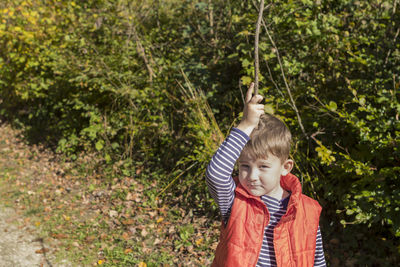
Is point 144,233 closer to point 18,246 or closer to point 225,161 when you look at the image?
point 18,246

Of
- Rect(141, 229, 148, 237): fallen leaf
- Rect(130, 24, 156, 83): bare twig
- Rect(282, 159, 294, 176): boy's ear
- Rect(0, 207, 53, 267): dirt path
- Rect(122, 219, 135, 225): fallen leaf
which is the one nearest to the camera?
Rect(282, 159, 294, 176): boy's ear

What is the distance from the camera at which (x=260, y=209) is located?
1.78 metres

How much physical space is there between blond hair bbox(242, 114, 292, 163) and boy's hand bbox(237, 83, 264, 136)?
0.27 ft

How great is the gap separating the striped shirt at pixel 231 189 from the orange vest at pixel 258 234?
5 cm

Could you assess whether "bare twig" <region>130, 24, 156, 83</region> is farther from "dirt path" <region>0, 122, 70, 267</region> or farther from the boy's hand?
the boy's hand

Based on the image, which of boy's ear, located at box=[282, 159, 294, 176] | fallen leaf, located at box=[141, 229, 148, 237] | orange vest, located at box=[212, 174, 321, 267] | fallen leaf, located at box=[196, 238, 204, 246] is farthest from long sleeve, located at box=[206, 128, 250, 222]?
fallen leaf, located at box=[141, 229, 148, 237]

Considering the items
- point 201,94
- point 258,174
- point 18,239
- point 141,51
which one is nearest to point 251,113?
point 258,174

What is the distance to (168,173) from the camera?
5402 mm

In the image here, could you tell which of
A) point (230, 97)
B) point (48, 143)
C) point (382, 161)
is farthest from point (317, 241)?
point (48, 143)

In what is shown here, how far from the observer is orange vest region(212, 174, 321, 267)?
175cm

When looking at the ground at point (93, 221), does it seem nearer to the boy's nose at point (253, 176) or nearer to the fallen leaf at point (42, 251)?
the fallen leaf at point (42, 251)

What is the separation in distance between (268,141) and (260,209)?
0.33 m

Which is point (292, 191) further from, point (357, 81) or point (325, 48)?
point (325, 48)

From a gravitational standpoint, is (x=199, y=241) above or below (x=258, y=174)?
below
